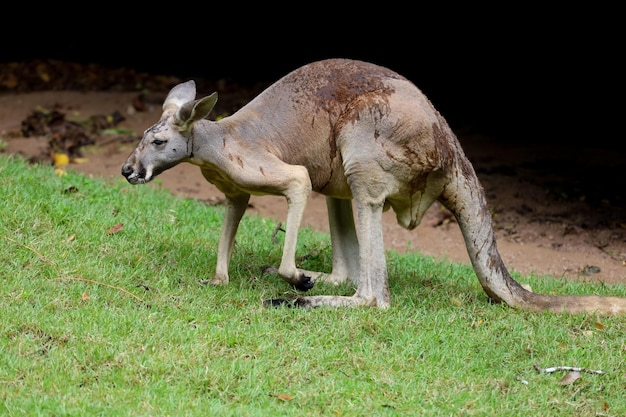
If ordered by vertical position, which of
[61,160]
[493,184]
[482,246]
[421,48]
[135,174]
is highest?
[135,174]

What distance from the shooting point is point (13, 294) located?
5.34 metres

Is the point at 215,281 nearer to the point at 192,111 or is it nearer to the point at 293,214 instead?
the point at 293,214

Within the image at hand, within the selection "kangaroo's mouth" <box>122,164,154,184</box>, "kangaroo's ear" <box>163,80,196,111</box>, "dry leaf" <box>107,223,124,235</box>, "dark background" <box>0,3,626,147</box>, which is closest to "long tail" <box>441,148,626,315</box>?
"kangaroo's ear" <box>163,80,196,111</box>

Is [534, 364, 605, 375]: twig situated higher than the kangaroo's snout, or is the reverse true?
the kangaroo's snout

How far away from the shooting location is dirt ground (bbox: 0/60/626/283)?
28.6 ft

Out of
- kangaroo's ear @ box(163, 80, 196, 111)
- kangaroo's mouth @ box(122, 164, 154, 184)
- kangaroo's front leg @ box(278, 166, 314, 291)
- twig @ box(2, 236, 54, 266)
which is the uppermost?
kangaroo's ear @ box(163, 80, 196, 111)

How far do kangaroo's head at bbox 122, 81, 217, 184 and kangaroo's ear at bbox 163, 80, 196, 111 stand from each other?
0.76 ft

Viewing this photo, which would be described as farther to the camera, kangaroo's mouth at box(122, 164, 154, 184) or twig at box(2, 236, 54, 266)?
twig at box(2, 236, 54, 266)

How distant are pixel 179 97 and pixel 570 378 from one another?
10.2 ft

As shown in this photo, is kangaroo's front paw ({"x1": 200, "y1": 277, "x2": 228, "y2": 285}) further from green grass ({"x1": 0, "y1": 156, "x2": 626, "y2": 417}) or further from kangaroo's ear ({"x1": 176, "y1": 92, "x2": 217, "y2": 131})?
kangaroo's ear ({"x1": 176, "y1": 92, "x2": 217, "y2": 131})

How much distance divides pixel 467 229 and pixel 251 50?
8.55 metres

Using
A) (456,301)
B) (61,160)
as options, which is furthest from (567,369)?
(61,160)

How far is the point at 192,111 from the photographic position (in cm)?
570

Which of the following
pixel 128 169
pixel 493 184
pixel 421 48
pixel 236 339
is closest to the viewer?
pixel 236 339
